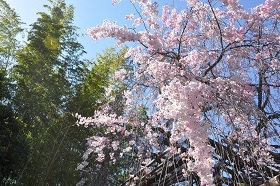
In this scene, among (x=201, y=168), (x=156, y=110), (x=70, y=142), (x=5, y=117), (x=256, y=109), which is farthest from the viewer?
(x=70, y=142)

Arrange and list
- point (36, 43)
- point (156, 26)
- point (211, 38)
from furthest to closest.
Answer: point (36, 43)
point (156, 26)
point (211, 38)

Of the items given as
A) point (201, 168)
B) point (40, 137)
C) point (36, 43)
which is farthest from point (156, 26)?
point (36, 43)

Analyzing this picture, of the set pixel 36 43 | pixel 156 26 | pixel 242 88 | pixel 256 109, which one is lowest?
pixel 256 109

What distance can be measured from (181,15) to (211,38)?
741mm

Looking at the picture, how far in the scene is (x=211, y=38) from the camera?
2.89 meters

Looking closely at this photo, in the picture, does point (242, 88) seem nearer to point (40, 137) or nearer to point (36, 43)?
point (40, 137)

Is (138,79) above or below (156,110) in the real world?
above

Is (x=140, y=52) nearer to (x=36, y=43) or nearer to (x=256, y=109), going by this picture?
(x=256, y=109)

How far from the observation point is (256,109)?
2.67m

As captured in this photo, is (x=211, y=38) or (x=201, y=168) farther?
(x=211, y=38)

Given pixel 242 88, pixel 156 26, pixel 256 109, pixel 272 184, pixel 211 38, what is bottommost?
pixel 272 184

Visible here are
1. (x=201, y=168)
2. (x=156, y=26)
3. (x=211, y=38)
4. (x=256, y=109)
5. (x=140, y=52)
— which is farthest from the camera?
(x=156, y=26)

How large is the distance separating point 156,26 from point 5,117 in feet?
15.7

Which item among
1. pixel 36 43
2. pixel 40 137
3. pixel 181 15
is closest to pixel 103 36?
pixel 181 15
